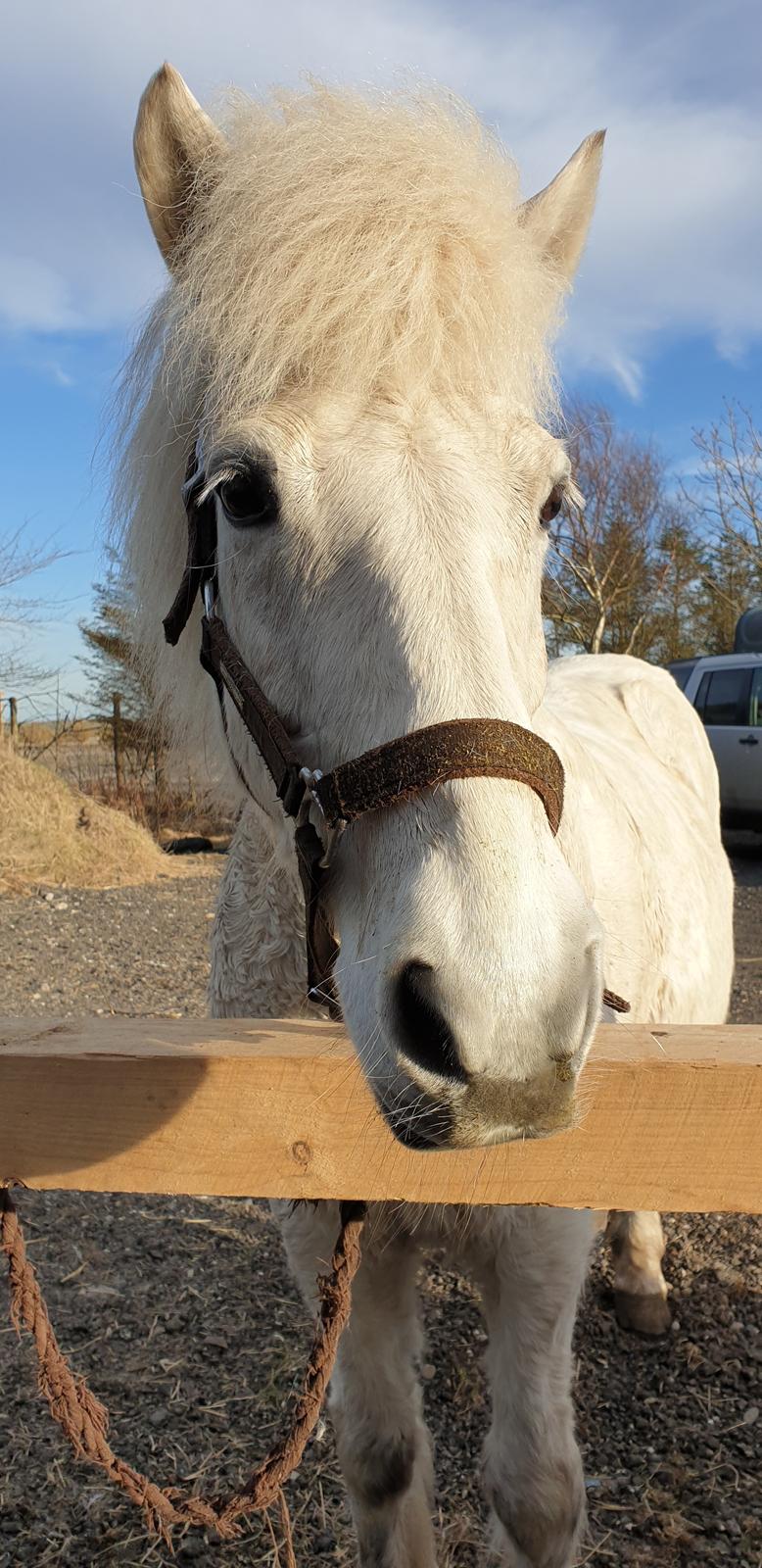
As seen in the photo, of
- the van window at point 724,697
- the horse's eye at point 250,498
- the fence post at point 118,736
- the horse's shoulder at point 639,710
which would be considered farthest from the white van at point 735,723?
the horse's eye at point 250,498

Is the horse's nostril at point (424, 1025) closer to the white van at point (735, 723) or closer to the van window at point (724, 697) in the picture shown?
the white van at point (735, 723)

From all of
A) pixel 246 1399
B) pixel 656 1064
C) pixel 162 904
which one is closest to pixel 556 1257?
pixel 656 1064

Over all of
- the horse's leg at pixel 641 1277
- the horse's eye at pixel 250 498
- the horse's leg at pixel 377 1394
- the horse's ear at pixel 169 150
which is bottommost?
the horse's leg at pixel 641 1277

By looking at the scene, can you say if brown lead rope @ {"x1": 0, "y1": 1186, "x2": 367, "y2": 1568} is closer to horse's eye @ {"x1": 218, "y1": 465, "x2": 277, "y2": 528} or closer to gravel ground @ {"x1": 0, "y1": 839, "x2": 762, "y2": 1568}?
horse's eye @ {"x1": 218, "y1": 465, "x2": 277, "y2": 528}

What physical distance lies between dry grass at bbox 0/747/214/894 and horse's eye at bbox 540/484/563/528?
998cm

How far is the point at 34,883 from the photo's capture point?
434 inches

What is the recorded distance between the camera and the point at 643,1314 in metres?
3.31

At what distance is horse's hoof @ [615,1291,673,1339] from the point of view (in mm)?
3299

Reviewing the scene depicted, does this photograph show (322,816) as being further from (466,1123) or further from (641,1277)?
(641,1277)

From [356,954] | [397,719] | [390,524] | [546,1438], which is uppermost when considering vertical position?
[390,524]

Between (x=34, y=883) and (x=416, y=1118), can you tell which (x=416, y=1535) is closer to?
(x=416, y=1118)

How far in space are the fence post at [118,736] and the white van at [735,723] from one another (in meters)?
8.95

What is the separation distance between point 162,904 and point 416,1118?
9.54 meters

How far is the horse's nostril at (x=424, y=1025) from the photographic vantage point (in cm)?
105
